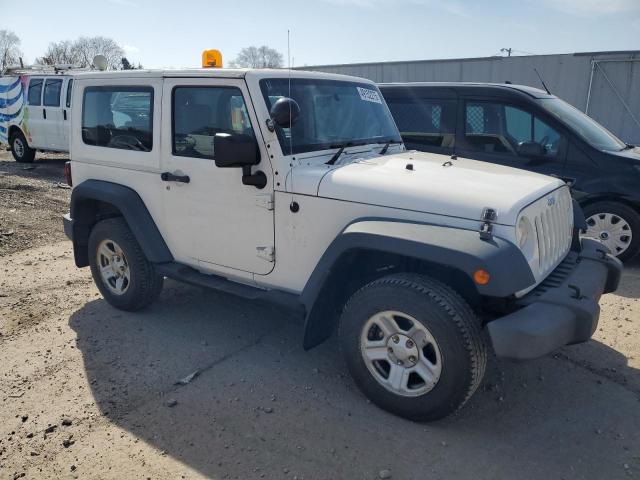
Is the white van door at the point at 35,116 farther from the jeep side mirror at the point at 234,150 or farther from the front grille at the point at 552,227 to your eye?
the front grille at the point at 552,227

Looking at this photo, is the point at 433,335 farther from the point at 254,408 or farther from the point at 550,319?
the point at 254,408

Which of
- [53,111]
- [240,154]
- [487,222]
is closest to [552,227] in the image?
[487,222]

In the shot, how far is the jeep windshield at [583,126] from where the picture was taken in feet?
18.9

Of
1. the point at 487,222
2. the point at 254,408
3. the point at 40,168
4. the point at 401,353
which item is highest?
the point at 487,222

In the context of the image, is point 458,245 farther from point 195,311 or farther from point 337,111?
point 195,311

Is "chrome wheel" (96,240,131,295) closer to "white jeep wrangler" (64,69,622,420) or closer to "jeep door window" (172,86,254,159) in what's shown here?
"white jeep wrangler" (64,69,622,420)

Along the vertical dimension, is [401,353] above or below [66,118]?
below

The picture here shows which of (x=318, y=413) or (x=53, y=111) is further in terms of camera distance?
(x=53, y=111)

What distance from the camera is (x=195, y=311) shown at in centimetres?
458

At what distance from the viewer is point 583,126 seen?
233 inches

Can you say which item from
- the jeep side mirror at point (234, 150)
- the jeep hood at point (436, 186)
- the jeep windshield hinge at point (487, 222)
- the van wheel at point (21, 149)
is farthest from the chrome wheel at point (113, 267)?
the van wheel at point (21, 149)

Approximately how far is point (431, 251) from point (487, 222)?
33cm

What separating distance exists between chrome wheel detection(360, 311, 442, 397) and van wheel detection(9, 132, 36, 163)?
12355mm

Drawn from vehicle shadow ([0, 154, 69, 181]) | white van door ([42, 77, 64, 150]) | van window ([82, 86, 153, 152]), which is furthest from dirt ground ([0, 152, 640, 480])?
white van door ([42, 77, 64, 150])
